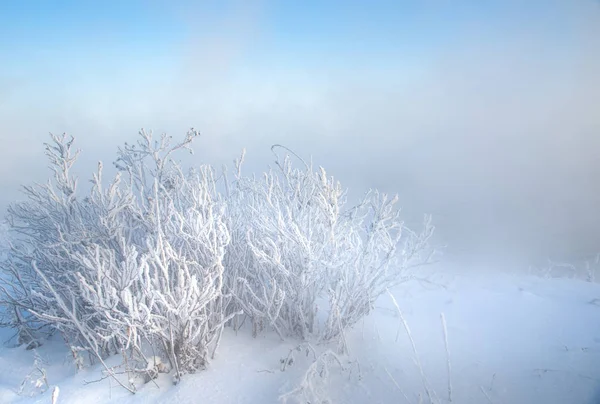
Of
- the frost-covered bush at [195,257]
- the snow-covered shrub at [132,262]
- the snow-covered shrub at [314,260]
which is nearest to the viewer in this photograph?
the snow-covered shrub at [132,262]

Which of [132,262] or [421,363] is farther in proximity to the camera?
[421,363]

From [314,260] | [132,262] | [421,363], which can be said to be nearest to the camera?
[132,262]

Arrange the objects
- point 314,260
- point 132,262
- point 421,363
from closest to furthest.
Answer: point 132,262 → point 421,363 → point 314,260

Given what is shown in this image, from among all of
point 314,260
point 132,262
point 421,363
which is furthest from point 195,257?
point 421,363

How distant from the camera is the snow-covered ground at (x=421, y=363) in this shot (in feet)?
9.51

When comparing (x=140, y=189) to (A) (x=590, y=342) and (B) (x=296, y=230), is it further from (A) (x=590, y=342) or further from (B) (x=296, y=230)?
(A) (x=590, y=342)

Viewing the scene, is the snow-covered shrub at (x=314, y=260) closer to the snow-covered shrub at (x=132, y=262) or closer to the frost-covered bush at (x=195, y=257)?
the frost-covered bush at (x=195, y=257)

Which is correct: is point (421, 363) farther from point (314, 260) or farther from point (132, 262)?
point (132, 262)

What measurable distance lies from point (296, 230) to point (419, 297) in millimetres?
2912

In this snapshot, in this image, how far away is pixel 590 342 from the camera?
3.46m

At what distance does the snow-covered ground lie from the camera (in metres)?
2.90

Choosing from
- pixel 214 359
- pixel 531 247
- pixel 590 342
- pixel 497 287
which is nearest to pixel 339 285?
pixel 214 359

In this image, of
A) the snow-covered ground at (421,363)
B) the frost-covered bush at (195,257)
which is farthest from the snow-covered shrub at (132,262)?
the snow-covered ground at (421,363)

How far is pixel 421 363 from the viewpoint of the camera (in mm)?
3338
